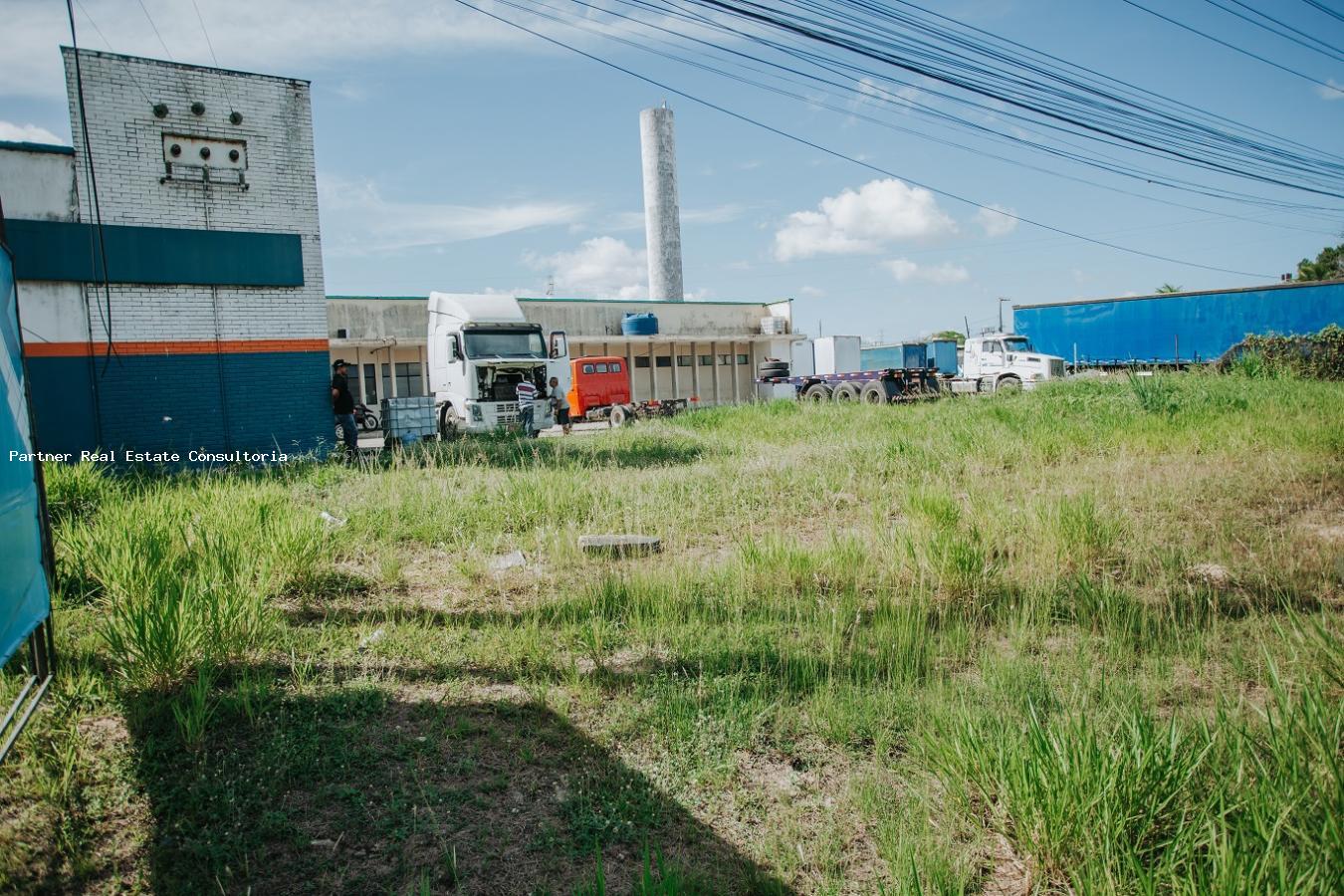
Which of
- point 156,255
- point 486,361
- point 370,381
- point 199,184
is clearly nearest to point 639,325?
point 370,381

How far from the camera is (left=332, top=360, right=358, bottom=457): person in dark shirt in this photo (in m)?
14.2

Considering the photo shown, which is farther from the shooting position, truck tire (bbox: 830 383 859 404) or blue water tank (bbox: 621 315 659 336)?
blue water tank (bbox: 621 315 659 336)

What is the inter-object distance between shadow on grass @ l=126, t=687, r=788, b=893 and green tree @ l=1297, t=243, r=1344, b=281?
6259cm

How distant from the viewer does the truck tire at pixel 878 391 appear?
76.7 feet

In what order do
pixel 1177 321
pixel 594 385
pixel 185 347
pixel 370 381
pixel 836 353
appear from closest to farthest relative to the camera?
pixel 185 347 < pixel 594 385 < pixel 1177 321 < pixel 370 381 < pixel 836 353

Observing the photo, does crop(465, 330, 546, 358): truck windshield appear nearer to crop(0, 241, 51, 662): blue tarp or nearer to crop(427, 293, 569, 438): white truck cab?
crop(427, 293, 569, 438): white truck cab

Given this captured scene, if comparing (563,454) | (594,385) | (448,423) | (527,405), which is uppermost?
(594,385)

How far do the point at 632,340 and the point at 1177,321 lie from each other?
68.8ft

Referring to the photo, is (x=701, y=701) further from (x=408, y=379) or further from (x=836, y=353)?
(x=836, y=353)

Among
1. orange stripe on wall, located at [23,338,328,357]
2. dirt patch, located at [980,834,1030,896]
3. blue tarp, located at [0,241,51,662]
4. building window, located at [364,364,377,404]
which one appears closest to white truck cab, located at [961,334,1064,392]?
orange stripe on wall, located at [23,338,328,357]

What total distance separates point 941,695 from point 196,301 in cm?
1330

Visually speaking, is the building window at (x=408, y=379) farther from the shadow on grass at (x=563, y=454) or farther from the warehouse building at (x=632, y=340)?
the shadow on grass at (x=563, y=454)

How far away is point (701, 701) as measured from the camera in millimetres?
3949

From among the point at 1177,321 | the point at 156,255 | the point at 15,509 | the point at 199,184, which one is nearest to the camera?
the point at 15,509
